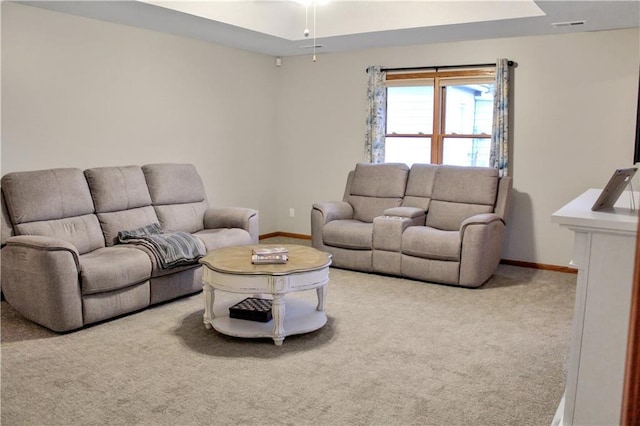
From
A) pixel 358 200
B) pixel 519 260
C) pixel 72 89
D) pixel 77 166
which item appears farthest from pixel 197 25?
pixel 519 260

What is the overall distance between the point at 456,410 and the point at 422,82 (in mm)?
4306

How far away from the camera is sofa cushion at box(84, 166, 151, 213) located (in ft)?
15.0

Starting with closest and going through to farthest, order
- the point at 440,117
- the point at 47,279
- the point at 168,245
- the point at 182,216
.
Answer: the point at 47,279, the point at 168,245, the point at 182,216, the point at 440,117

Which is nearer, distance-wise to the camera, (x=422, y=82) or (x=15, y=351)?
(x=15, y=351)

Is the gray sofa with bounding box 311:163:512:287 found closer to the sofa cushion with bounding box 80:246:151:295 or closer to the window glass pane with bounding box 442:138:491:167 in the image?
the window glass pane with bounding box 442:138:491:167

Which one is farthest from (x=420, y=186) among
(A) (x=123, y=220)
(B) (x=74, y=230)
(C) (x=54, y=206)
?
(C) (x=54, y=206)

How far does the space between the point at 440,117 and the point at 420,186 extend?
0.89m

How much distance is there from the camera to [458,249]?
491 centimetres

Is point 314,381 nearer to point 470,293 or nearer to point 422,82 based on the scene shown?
point 470,293

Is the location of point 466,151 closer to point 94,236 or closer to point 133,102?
point 133,102

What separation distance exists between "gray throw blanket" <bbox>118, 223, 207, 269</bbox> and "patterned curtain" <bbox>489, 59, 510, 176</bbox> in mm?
3135

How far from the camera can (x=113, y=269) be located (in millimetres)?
3873

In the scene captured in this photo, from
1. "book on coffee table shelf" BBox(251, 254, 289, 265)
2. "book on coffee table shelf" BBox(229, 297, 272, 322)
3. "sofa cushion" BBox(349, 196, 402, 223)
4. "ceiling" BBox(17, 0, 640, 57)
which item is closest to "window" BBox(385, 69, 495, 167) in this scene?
"ceiling" BBox(17, 0, 640, 57)

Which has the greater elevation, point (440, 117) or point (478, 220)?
point (440, 117)
